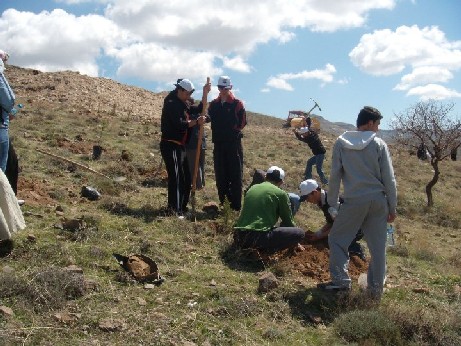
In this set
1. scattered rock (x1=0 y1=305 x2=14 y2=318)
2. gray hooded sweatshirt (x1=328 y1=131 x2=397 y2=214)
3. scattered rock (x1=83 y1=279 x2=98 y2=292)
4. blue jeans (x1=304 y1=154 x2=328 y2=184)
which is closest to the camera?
scattered rock (x1=0 y1=305 x2=14 y2=318)

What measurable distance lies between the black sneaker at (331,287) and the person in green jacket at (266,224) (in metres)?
0.70

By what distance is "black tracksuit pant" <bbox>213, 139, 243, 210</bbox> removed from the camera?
727 centimetres

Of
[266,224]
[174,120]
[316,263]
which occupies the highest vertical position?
[174,120]

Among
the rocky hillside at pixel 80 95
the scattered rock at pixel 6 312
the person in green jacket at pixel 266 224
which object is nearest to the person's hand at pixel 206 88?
the person in green jacket at pixel 266 224

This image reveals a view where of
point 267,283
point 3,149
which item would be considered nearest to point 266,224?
point 267,283

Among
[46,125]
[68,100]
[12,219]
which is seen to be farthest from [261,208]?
[68,100]

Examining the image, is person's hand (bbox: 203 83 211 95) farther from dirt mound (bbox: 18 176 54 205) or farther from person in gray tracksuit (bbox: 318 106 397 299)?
person in gray tracksuit (bbox: 318 106 397 299)

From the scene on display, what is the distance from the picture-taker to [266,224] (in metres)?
5.44

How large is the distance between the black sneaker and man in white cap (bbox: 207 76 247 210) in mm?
2482

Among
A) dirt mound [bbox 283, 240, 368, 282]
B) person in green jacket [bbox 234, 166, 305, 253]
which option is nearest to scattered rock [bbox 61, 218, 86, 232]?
person in green jacket [bbox 234, 166, 305, 253]

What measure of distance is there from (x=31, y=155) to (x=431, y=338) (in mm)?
7782

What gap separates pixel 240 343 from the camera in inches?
147

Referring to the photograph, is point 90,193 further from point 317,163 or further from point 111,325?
point 317,163

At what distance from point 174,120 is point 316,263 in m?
2.67
